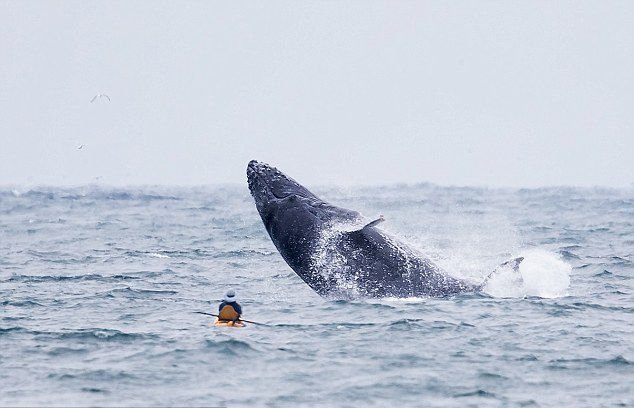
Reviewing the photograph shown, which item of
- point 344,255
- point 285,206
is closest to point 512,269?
point 344,255

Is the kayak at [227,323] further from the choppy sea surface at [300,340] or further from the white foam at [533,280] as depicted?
the white foam at [533,280]

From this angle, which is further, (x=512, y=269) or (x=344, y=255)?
(x=512, y=269)

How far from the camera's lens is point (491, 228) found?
41.0 meters

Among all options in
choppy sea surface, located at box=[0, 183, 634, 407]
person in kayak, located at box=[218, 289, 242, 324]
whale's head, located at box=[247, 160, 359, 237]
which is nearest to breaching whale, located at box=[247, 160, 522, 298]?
whale's head, located at box=[247, 160, 359, 237]

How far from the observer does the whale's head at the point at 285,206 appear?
16203 mm

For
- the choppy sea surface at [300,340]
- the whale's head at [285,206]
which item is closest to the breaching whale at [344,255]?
the whale's head at [285,206]

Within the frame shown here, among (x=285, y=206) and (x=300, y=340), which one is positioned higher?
(x=285, y=206)

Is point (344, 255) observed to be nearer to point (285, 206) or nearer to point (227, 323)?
point (285, 206)

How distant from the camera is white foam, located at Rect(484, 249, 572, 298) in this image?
17.5 metres

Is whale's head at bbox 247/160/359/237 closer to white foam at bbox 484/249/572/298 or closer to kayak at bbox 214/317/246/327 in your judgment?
kayak at bbox 214/317/246/327

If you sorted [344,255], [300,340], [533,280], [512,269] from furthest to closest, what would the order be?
[533,280] < [512,269] < [344,255] < [300,340]

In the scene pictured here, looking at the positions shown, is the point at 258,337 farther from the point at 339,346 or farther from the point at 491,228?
the point at 491,228

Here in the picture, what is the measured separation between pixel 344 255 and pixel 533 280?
15.9 ft

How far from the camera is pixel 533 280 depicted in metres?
19.0
